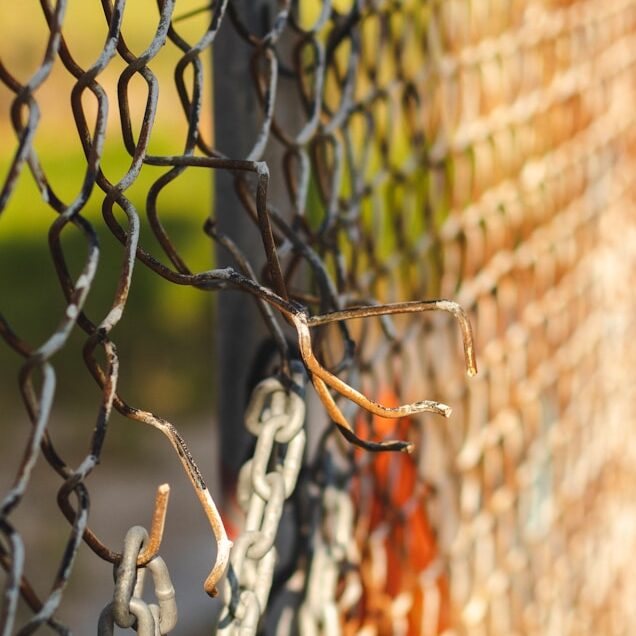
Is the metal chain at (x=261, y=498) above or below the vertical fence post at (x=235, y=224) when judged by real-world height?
below

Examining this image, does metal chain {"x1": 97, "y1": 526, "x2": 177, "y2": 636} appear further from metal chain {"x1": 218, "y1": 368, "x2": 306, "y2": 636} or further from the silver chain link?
the silver chain link

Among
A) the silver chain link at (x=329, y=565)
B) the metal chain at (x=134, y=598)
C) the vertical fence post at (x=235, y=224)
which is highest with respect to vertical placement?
the vertical fence post at (x=235, y=224)

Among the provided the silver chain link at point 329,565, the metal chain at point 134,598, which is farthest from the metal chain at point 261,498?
the silver chain link at point 329,565

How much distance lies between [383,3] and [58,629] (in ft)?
2.55

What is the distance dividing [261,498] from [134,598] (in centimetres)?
16

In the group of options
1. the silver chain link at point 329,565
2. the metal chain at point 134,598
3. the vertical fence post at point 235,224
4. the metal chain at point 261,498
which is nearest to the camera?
the metal chain at point 134,598

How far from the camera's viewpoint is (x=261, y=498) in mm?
704

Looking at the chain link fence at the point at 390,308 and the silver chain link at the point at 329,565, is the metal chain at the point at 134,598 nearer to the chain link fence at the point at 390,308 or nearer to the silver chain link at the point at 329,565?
the chain link fence at the point at 390,308

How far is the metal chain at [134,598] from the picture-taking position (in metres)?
0.55

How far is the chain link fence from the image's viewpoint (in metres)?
0.56

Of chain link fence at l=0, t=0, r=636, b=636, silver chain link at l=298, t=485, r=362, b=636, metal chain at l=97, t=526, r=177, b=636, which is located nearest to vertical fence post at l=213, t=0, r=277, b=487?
chain link fence at l=0, t=0, r=636, b=636

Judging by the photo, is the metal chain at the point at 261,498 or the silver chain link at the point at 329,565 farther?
the silver chain link at the point at 329,565

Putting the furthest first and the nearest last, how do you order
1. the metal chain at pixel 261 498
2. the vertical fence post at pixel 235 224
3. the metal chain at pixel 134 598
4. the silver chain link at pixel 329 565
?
the silver chain link at pixel 329 565 → the vertical fence post at pixel 235 224 → the metal chain at pixel 261 498 → the metal chain at pixel 134 598

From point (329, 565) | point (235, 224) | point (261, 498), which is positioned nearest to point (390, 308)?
point (261, 498)
